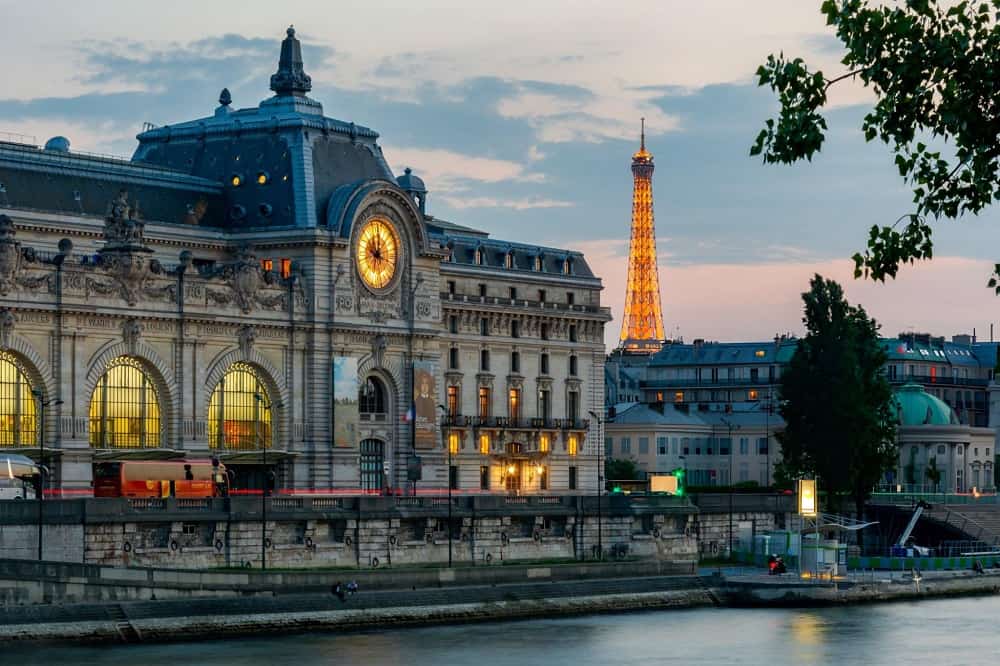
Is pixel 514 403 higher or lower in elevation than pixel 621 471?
higher

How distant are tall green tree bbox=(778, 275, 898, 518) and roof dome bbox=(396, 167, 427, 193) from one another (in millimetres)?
32377

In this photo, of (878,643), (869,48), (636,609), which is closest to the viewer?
(869,48)

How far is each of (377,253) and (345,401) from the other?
10148mm

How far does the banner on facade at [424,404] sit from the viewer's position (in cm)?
14125

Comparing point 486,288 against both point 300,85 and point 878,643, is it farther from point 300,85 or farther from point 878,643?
point 878,643

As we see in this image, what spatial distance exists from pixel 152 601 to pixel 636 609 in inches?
1084

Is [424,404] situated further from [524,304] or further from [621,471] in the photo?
[621,471]

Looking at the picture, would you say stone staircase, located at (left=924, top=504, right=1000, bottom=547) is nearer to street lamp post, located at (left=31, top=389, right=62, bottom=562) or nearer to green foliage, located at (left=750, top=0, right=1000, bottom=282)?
street lamp post, located at (left=31, top=389, right=62, bottom=562)

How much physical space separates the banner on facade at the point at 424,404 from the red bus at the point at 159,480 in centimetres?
3032

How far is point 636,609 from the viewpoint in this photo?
107 m

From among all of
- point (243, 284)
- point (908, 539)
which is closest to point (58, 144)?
point (243, 284)

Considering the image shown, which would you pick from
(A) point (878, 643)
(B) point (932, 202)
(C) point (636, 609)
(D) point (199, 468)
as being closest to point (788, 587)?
(C) point (636, 609)

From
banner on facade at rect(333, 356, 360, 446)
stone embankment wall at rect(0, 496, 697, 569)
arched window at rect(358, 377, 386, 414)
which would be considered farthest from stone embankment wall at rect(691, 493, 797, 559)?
arched window at rect(358, 377, 386, 414)

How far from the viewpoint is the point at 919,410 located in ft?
602
